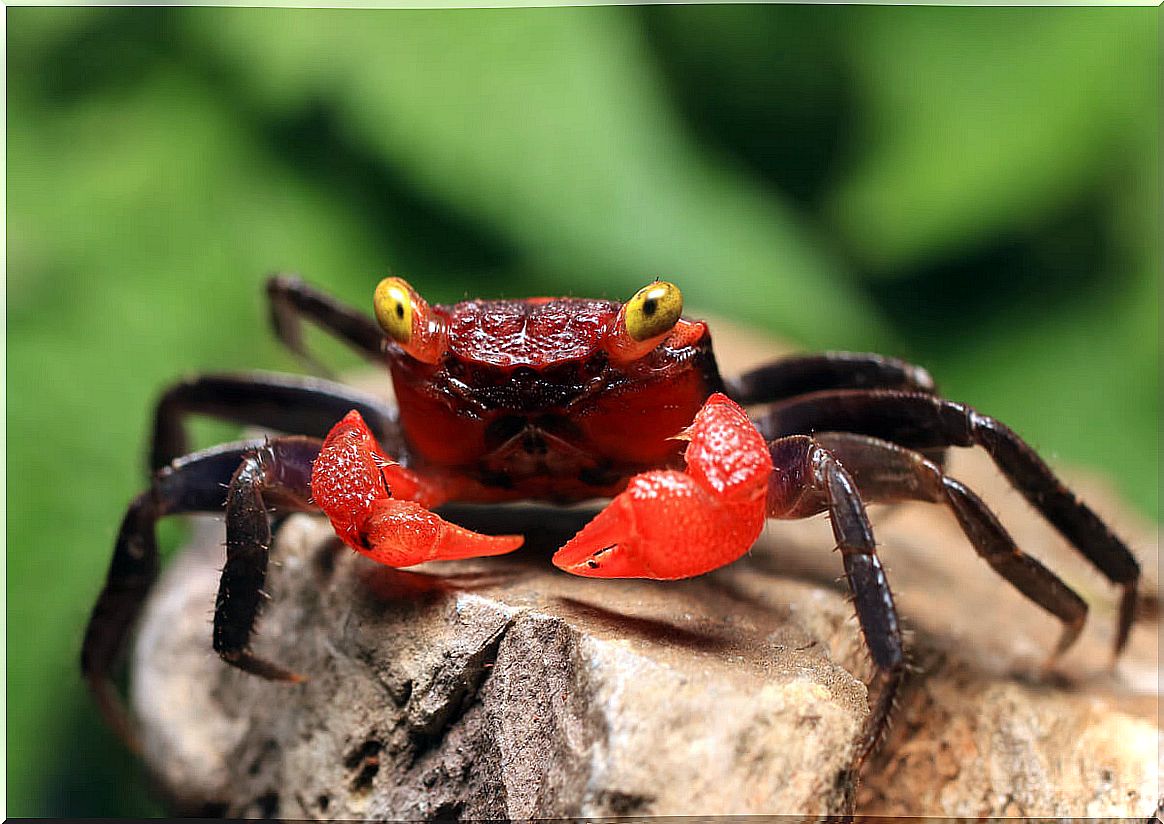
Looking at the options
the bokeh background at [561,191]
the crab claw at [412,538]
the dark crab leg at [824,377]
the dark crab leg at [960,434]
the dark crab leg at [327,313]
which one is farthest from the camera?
the bokeh background at [561,191]

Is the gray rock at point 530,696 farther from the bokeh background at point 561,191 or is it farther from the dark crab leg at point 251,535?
the bokeh background at point 561,191

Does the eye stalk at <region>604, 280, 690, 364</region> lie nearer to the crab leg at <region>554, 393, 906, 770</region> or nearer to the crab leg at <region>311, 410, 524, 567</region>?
the crab leg at <region>554, 393, 906, 770</region>

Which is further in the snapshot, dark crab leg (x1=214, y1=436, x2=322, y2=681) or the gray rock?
dark crab leg (x1=214, y1=436, x2=322, y2=681)

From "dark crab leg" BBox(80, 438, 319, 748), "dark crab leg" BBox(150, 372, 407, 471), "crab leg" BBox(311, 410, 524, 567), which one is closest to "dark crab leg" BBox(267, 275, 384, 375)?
"dark crab leg" BBox(150, 372, 407, 471)

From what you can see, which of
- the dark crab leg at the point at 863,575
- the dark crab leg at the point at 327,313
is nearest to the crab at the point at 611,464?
Answer: the dark crab leg at the point at 863,575

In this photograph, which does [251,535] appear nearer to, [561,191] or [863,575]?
[863,575]

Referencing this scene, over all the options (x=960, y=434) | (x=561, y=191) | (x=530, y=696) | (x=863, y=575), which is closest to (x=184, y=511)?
(x=530, y=696)

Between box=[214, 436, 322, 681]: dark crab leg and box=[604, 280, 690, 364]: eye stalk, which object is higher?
box=[604, 280, 690, 364]: eye stalk
